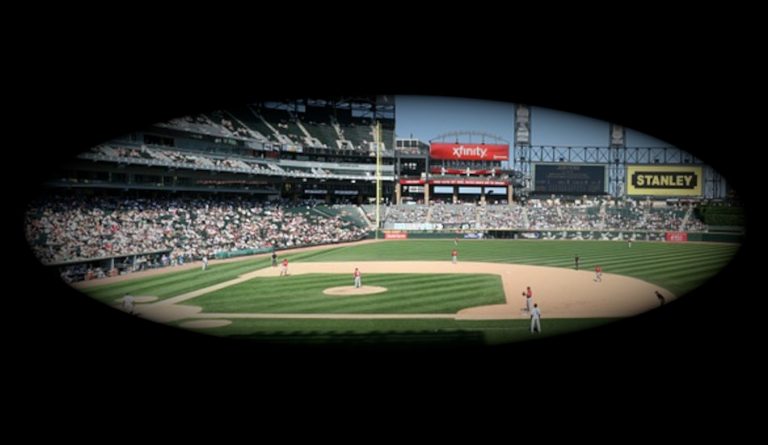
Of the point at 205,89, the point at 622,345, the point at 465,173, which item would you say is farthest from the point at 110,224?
the point at 465,173

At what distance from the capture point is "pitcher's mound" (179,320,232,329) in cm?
1368

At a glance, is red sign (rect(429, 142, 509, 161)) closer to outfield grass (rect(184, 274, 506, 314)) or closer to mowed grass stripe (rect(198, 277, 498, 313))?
outfield grass (rect(184, 274, 506, 314))

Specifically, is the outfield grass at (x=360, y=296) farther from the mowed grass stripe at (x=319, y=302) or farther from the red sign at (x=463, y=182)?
the red sign at (x=463, y=182)

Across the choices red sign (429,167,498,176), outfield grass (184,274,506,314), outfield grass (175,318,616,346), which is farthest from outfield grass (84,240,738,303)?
red sign (429,167,498,176)

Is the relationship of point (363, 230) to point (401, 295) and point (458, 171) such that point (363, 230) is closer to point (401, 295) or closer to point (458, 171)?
point (458, 171)

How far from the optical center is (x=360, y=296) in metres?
18.3

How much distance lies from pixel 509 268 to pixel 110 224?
73.2 feet

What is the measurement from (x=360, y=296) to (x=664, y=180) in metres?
50.8

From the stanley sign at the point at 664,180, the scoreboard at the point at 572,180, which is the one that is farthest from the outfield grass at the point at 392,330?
the scoreboard at the point at 572,180

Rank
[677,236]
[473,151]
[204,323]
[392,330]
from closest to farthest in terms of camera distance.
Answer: [392,330] < [204,323] < [677,236] < [473,151]

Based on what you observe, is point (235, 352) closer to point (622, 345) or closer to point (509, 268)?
point (622, 345)

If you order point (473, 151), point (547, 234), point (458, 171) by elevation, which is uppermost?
point (473, 151)

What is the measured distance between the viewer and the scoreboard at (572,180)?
62000mm

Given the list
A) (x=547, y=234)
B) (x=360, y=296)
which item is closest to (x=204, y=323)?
(x=360, y=296)
